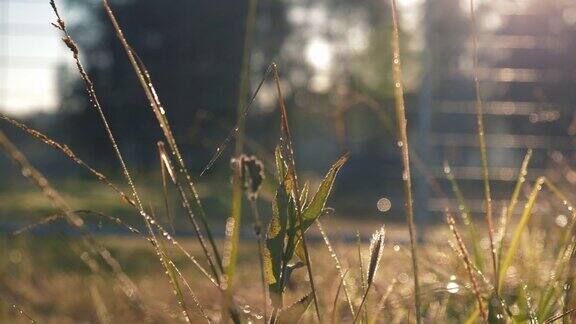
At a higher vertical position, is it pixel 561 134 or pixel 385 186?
pixel 561 134

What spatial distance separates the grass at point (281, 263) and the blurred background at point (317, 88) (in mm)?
3115

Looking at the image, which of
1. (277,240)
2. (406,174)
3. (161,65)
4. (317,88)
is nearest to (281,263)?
(277,240)

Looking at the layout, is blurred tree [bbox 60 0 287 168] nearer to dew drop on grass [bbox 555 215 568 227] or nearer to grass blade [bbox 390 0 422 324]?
dew drop on grass [bbox 555 215 568 227]

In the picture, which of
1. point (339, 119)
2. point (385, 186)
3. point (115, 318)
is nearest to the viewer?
point (339, 119)

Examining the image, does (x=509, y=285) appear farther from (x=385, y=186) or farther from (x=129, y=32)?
(x=129, y=32)

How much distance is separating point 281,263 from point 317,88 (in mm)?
6970

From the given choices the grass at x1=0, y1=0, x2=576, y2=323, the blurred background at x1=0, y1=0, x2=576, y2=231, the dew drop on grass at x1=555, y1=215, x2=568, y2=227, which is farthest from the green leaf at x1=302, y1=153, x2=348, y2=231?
the blurred background at x1=0, y1=0, x2=576, y2=231

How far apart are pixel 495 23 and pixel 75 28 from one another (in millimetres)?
5967

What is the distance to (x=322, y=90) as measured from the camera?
7504mm

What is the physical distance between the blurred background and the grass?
311cm

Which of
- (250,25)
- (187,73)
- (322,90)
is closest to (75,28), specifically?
(187,73)

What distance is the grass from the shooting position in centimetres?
69

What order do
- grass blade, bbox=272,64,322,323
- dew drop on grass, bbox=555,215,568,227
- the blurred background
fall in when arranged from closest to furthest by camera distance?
grass blade, bbox=272,64,322,323
dew drop on grass, bbox=555,215,568,227
the blurred background

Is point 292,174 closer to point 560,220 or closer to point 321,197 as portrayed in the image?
point 321,197
